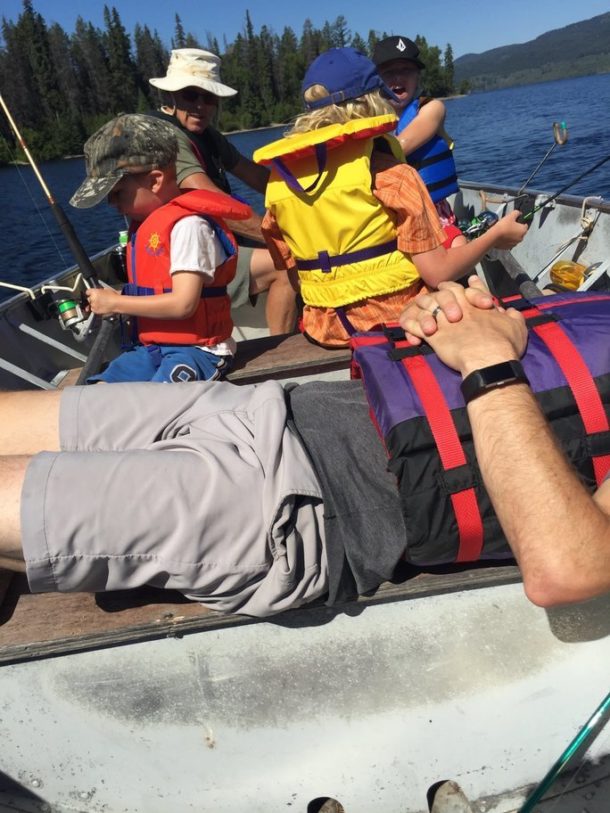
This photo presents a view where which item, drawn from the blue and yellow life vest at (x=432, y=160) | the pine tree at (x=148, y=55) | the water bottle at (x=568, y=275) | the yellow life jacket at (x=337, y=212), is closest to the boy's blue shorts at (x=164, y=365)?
the yellow life jacket at (x=337, y=212)

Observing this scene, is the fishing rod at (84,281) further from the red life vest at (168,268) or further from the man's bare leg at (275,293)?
the man's bare leg at (275,293)

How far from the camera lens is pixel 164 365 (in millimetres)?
2836

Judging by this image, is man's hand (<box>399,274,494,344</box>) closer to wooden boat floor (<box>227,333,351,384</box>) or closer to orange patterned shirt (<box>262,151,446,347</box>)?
orange patterned shirt (<box>262,151,446,347</box>)

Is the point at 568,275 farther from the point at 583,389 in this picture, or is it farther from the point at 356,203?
the point at 583,389

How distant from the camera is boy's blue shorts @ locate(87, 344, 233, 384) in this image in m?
2.81

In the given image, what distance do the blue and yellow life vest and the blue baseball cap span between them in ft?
5.47

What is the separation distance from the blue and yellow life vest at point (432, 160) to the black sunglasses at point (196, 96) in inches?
49.6

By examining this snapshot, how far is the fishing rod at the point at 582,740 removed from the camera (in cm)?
163

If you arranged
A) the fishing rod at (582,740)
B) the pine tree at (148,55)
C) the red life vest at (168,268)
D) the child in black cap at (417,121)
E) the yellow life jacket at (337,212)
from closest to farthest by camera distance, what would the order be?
the fishing rod at (582,740) < the yellow life jacket at (337,212) < the red life vest at (168,268) < the child in black cap at (417,121) < the pine tree at (148,55)

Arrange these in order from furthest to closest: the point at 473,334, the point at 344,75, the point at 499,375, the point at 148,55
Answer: the point at 148,55
the point at 344,75
the point at 473,334
the point at 499,375

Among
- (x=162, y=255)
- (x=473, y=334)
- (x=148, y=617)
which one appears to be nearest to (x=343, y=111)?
(x=162, y=255)

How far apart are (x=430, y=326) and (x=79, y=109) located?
94817mm

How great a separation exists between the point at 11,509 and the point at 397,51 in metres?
3.90

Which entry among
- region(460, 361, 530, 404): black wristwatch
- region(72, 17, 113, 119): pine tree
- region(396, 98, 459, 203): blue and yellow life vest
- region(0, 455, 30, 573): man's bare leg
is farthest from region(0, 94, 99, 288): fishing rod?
region(72, 17, 113, 119): pine tree
